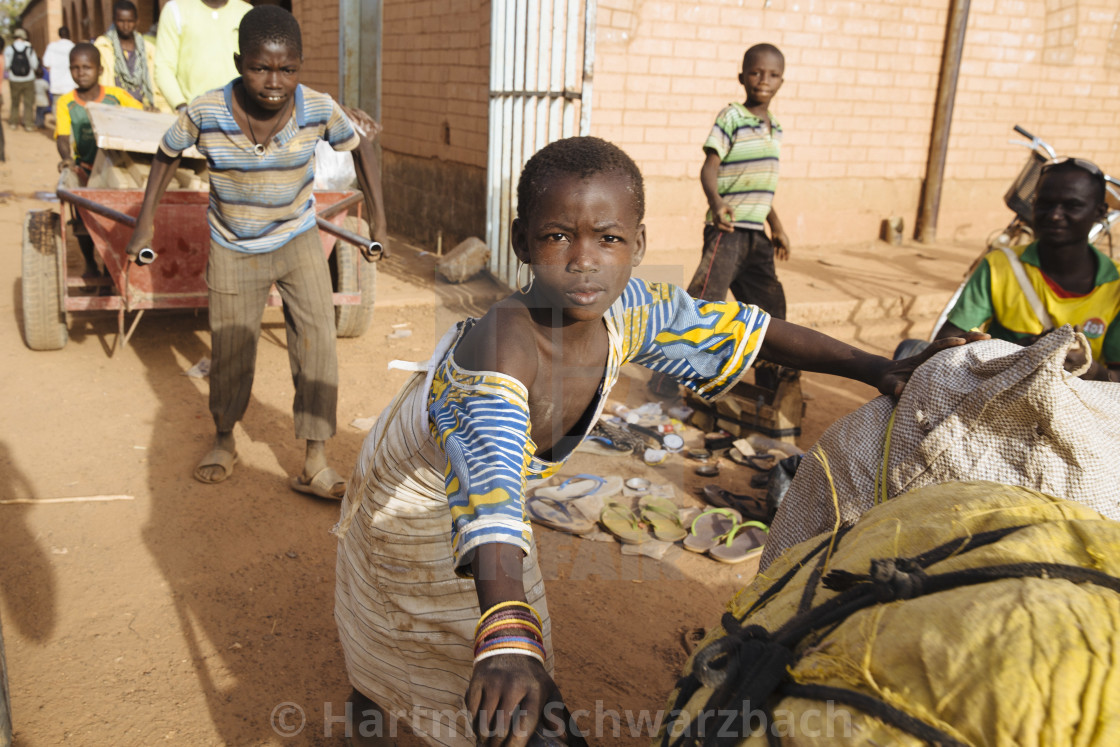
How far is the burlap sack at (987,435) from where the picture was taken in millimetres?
1592

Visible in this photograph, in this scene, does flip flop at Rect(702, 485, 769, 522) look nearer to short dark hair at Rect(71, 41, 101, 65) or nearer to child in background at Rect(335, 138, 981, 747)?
child in background at Rect(335, 138, 981, 747)

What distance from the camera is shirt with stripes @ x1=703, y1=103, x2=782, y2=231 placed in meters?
5.10

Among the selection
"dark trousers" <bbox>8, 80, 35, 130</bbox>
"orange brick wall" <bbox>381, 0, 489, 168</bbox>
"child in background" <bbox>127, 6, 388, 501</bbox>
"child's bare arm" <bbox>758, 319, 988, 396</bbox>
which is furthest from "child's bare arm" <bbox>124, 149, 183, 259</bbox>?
"dark trousers" <bbox>8, 80, 35, 130</bbox>

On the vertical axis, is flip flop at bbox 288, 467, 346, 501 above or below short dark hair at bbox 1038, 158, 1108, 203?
below

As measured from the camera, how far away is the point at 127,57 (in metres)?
8.17

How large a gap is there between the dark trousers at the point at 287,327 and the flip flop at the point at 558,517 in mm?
1043

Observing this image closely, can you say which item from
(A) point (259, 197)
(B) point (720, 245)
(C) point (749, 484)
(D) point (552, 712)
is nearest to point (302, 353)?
(A) point (259, 197)

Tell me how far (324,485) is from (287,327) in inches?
29.7

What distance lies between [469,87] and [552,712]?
7.39 m

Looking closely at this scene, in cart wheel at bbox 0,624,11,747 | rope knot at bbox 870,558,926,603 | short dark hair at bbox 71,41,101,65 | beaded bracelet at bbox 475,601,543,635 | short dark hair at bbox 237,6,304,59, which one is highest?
short dark hair at bbox 71,41,101,65

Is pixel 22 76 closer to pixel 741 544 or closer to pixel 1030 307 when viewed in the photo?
pixel 741 544

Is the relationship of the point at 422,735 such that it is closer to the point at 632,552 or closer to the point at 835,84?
the point at 632,552

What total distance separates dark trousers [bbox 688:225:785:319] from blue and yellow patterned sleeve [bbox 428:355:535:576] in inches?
149

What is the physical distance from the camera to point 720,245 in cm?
519
